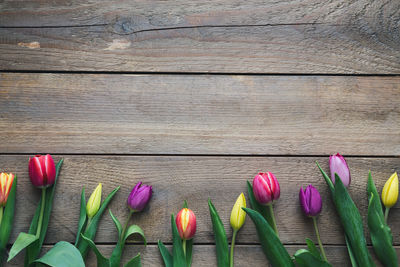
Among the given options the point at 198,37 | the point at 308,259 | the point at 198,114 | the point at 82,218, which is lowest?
the point at 308,259

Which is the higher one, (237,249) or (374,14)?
(374,14)

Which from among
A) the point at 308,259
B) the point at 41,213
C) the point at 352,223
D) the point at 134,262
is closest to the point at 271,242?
the point at 308,259

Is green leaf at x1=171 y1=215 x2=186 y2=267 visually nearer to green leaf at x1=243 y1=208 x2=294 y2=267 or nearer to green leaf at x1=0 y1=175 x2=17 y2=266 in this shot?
green leaf at x1=243 y1=208 x2=294 y2=267

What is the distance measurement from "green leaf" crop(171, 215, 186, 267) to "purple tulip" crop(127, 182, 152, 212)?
7cm

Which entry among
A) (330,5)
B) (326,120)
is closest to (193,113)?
(326,120)

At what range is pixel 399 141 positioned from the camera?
0.83 metres

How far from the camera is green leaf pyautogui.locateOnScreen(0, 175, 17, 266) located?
745 mm

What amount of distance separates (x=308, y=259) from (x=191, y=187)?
29cm

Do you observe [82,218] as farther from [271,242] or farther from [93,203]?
[271,242]

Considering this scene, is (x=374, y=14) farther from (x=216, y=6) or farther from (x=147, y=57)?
(x=147, y=57)

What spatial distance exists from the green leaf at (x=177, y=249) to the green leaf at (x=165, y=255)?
20mm

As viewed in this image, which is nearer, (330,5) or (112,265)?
(112,265)

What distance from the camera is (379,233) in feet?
2.46

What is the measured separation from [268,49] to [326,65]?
14 centimetres
